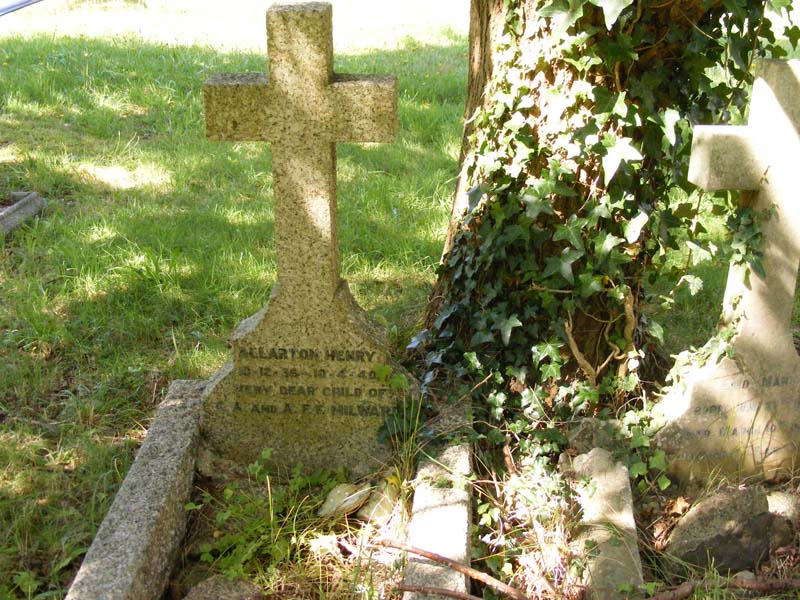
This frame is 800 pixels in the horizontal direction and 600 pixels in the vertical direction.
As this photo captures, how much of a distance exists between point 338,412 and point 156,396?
108 centimetres

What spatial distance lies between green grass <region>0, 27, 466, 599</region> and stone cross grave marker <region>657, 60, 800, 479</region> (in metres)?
1.30

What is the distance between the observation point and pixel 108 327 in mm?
4227

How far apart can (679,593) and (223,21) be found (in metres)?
8.84

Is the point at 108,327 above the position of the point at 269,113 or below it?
below

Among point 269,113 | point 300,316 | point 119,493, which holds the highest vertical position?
point 269,113

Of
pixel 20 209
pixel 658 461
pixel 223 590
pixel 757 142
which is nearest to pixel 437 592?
pixel 223 590

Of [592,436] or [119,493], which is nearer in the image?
[119,493]

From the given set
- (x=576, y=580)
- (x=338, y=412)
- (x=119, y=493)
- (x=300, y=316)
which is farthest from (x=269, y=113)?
(x=576, y=580)

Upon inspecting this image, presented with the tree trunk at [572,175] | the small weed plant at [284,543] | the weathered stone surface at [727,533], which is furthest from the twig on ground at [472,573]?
the tree trunk at [572,175]

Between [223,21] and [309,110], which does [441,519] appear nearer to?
[309,110]

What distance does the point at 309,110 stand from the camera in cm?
289

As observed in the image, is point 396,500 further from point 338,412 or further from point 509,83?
point 509,83

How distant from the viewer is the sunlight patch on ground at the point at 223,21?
354 inches

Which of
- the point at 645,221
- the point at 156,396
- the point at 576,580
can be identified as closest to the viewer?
the point at 576,580
